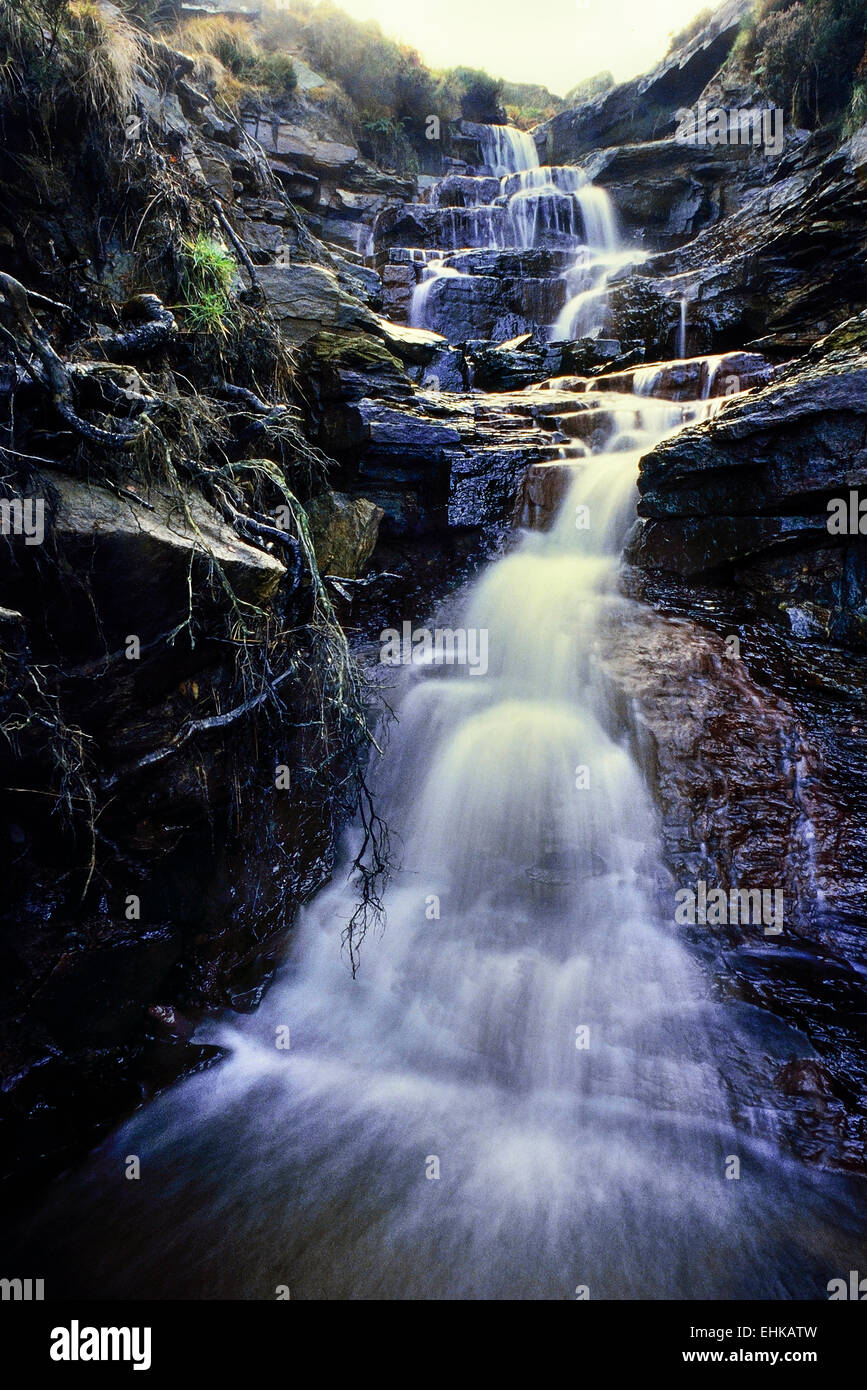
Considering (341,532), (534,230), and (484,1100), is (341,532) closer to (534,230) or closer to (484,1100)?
(484,1100)

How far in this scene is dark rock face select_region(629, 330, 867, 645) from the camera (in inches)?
189

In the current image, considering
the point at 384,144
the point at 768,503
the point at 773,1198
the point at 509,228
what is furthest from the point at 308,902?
the point at 384,144

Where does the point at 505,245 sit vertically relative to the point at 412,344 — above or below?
above

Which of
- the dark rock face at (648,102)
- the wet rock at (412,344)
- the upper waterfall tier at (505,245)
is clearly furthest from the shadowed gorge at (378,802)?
the dark rock face at (648,102)

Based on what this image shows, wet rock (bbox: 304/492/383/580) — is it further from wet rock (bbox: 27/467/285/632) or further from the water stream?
wet rock (bbox: 27/467/285/632)

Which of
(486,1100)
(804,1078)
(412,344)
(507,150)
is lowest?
(486,1100)

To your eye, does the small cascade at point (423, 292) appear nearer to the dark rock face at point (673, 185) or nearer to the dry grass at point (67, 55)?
the dark rock face at point (673, 185)

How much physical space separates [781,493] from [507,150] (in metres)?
22.0

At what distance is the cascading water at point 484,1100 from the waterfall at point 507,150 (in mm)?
22319

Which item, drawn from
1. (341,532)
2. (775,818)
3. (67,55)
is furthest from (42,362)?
(775,818)

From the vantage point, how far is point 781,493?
5.16 m

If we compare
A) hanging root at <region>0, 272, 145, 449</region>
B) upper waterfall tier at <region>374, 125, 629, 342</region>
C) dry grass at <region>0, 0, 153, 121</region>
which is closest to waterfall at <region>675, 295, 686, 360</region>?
upper waterfall tier at <region>374, 125, 629, 342</region>

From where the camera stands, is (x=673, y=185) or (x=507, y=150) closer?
(x=673, y=185)
